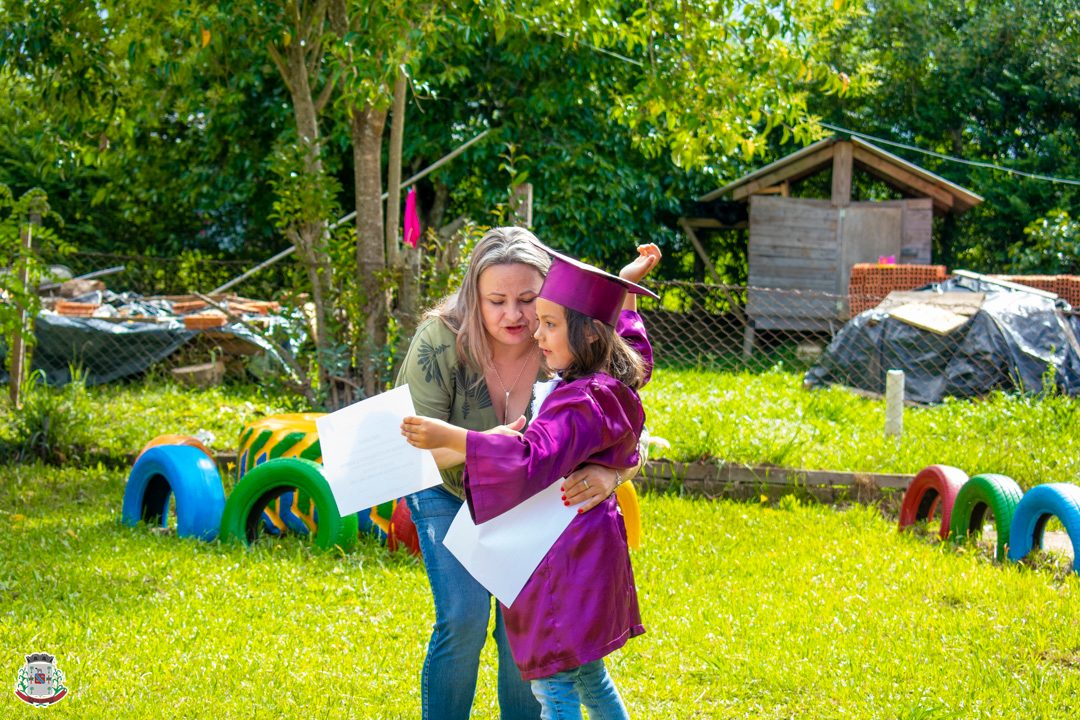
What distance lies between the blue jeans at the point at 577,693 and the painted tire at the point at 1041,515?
10.8 ft

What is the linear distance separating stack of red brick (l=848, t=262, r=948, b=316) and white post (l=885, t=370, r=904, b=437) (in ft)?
19.7

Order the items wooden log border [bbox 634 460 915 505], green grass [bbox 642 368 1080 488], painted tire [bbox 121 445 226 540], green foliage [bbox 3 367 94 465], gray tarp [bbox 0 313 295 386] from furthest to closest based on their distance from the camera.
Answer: gray tarp [bbox 0 313 295 386], green foliage [bbox 3 367 94 465], green grass [bbox 642 368 1080 488], wooden log border [bbox 634 460 915 505], painted tire [bbox 121 445 226 540]

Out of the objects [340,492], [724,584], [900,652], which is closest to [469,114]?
[724,584]

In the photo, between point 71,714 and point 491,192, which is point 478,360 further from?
point 491,192

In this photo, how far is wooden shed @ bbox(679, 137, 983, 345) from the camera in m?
15.5

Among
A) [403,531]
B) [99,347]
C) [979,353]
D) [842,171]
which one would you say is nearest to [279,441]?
[403,531]

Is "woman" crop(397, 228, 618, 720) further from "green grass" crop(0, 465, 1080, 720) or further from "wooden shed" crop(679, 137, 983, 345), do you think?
"wooden shed" crop(679, 137, 983, 345)

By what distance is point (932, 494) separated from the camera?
20.9 ft

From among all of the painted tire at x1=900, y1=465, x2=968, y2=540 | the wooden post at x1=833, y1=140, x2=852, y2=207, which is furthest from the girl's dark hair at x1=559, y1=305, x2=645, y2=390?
the wooden post at x1=833, y1=140, x2=852, y2=207

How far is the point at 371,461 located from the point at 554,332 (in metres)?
0.54

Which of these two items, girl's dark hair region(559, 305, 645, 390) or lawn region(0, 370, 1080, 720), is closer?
girl's dark hair region(559, 305, 645, 390)

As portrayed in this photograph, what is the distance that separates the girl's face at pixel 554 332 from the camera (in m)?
2.61

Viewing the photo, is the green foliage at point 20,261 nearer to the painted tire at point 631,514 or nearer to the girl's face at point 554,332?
the painted tire at point 631,514

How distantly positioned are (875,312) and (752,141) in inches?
148
